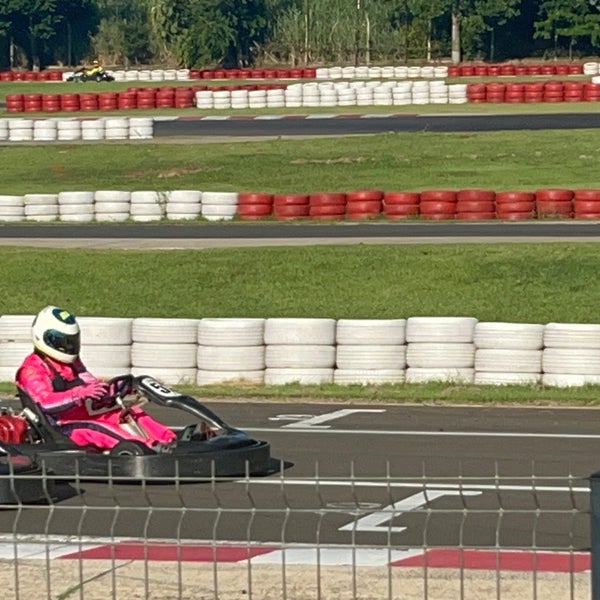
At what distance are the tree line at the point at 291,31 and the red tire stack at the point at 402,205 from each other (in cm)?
5014

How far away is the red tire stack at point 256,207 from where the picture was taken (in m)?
30.9

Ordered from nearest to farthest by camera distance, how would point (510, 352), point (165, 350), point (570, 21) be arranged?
point (510, 352), point (165, 350), point (570, 21)

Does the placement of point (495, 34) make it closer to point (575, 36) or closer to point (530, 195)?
point (575, 36)

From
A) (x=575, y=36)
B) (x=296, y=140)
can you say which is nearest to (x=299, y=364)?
(x=296, y=140)

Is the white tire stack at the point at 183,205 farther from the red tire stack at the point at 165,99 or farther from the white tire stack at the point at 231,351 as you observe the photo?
the red tire stack at the point at 165,99

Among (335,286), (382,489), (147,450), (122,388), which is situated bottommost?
(335,286)

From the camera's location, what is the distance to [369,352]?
56.1 feet

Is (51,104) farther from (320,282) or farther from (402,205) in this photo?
(320,282)

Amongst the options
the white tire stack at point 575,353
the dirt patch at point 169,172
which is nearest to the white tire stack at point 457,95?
the dirt patch at point 169,172

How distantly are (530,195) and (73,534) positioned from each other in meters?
20.9

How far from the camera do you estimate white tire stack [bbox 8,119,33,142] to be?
45.7m

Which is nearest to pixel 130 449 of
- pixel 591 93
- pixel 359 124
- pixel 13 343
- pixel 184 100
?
pixel 13 343

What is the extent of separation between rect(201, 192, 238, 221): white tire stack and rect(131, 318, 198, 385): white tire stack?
1373 cm

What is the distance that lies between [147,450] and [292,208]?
64.5 ft
